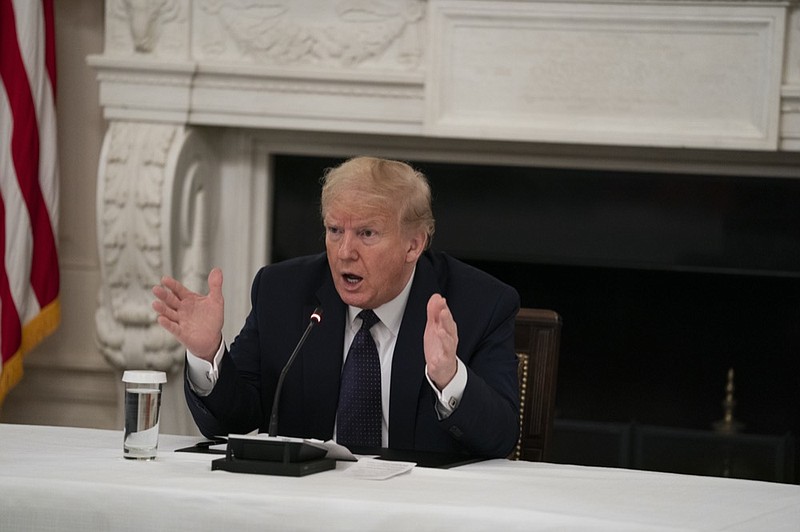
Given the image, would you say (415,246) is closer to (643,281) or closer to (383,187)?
(383,187)

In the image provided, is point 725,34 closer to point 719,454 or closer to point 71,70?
point 719,454

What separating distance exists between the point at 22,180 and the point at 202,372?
1.85 meters

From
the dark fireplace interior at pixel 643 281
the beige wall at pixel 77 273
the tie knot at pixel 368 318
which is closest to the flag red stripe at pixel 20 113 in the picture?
the beige wall at pixel 77 273

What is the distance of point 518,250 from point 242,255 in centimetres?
99

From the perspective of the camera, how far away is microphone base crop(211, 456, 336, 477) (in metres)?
1.75

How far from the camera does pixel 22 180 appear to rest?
12.3ft

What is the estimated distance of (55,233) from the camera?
3.89m

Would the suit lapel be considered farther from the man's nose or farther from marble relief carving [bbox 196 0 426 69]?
marble relief carving [bbox 196 0 426 69]

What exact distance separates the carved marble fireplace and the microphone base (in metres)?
2.10

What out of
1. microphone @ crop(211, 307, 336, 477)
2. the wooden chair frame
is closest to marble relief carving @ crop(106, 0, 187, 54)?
the wooden chair frame

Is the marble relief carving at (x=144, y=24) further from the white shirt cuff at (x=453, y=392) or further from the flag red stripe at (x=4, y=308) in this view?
the white shirt cuff at (x=453, y=392)

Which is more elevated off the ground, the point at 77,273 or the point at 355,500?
the point at 77,273

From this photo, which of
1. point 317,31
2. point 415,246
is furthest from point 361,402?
point 317,31

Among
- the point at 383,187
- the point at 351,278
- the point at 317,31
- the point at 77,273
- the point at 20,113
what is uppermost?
the point at 317,31
